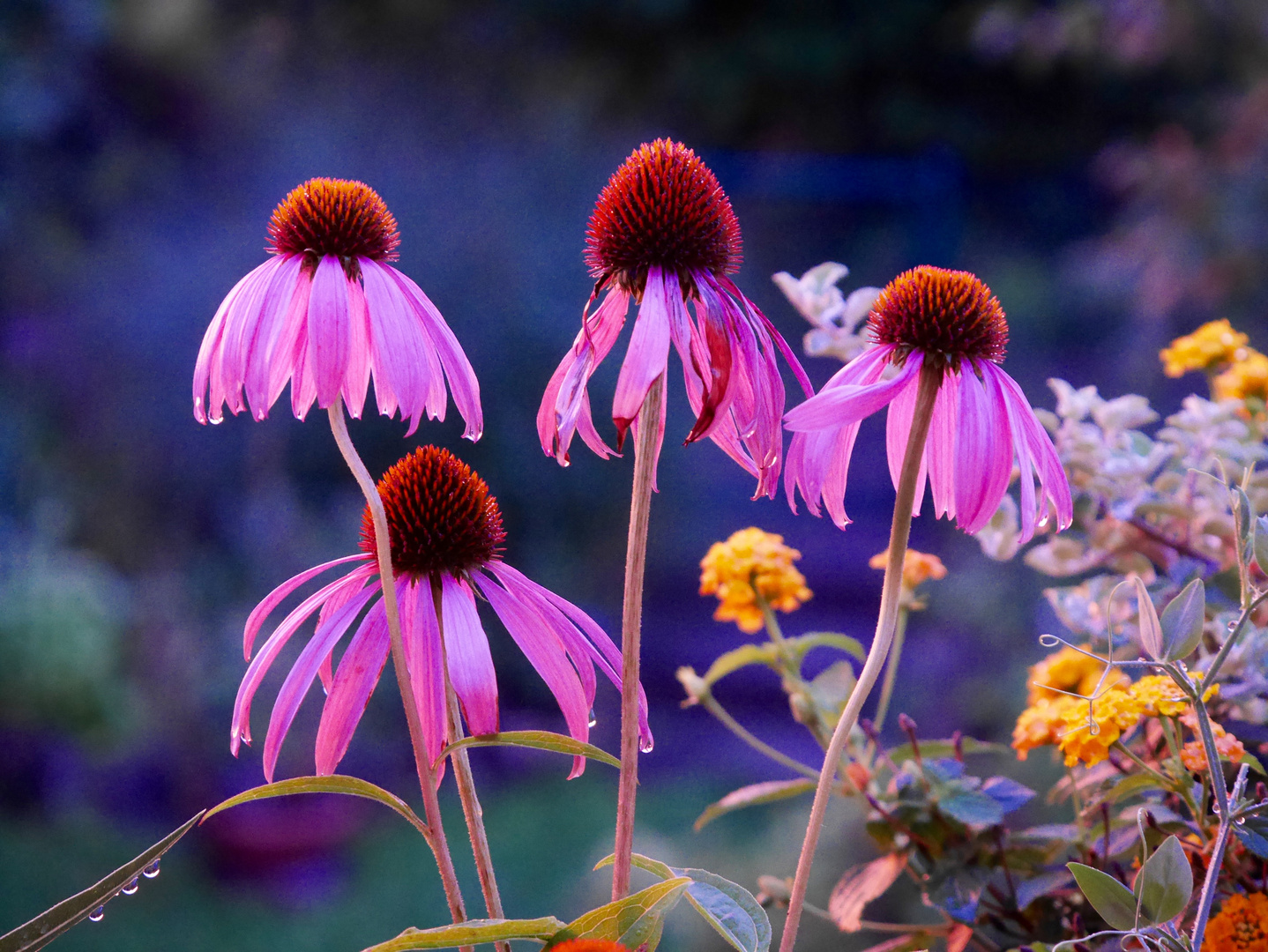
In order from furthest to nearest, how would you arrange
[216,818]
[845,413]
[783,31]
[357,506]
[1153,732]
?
1. [783,31]
2. [357,506]
3. [216,818]
4. [1153,732]
5. [845,413]

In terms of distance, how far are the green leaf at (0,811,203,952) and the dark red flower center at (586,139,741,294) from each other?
0.26 m

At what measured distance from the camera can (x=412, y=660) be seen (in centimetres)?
41

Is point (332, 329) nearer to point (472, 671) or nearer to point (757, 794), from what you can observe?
point (472, 671)

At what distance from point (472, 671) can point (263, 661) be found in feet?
0.28

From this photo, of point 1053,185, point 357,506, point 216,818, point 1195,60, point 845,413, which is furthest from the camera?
point 1053,185

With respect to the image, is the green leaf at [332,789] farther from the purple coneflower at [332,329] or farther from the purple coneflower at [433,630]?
the purple coneflower at [332,329]

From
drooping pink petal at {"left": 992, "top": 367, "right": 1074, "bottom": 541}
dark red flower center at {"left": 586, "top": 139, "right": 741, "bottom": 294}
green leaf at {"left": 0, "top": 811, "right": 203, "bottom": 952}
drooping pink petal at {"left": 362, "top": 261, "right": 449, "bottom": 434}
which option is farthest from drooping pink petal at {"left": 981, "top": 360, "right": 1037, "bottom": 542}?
green leaf at {"left": 0, "top": 811, "right": 203, "bottom": 952}

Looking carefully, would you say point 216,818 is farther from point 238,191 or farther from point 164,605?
point 238,191

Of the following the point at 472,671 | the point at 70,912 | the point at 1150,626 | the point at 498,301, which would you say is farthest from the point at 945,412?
the point at 498,301

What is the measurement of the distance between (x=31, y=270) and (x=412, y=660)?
3300 millimetres

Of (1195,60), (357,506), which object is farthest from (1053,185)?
(357,506)

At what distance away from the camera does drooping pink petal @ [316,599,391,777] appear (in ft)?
1.31

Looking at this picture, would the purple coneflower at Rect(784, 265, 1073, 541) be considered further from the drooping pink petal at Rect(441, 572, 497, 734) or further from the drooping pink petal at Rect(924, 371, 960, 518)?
the drooping pink petal at Rect(441, 572, 497, 734)

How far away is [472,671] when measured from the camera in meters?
0.38
